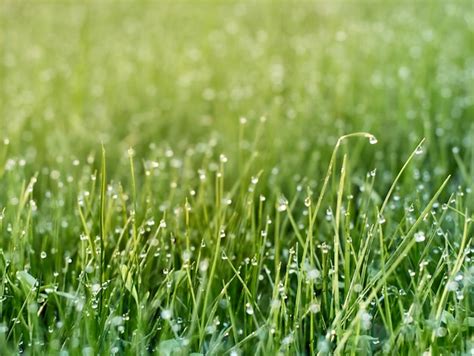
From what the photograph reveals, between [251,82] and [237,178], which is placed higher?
[251,82]

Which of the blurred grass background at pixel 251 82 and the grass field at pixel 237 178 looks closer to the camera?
the grass field at pixel 237 178

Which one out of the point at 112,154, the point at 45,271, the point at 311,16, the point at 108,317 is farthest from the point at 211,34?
the point at 108,317

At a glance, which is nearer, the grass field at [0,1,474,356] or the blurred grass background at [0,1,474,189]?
the grass field at [0,1,474,356]

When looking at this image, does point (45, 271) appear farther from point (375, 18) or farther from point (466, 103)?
point (375, 18)

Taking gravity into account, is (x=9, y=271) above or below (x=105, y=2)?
below

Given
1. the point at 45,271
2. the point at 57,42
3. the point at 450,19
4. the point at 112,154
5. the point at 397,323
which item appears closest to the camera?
the point at 397,323

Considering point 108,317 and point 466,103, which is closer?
point 108,317

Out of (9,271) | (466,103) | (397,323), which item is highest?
(466,103)

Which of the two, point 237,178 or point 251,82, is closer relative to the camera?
point 237,178
